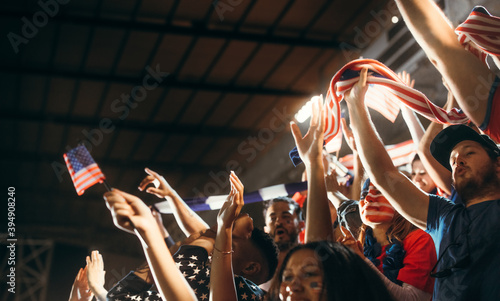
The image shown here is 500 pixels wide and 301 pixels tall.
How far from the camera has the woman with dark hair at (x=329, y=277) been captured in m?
1.78

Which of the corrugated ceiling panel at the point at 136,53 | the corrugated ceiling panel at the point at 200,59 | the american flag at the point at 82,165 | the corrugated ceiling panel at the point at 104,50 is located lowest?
the american flag at the point at 82,165

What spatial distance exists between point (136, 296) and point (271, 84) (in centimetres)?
739

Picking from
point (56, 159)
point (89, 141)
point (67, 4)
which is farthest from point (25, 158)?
point (67, 4)

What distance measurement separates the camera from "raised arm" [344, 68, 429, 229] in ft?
7.11

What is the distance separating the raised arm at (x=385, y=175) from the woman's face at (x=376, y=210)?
40 centimetres

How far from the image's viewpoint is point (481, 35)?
7.22ft

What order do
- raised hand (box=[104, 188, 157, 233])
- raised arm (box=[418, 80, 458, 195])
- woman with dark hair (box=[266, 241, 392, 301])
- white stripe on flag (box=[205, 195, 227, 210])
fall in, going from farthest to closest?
white stripe on flag (box=[205, 195, 227, 210])
raised arm (box=[418, 80, 458, 195])
raised hand (box=[104, 188, 157, 233])
woman with dark hair (box=[266, 241, 392, 301])

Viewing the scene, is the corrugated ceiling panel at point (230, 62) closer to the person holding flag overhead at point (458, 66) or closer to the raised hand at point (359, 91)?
the raised hand at point (359, 91)

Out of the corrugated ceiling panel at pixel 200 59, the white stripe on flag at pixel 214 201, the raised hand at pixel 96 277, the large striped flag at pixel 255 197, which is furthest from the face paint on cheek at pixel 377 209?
the corrugated ceiling panel at pixel 200 59

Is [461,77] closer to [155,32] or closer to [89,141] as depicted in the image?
[155,32]

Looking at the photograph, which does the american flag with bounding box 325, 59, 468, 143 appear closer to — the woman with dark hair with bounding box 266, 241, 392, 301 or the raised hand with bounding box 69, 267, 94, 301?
the woman with dark hair with bounding box 266, 241, 392, 301

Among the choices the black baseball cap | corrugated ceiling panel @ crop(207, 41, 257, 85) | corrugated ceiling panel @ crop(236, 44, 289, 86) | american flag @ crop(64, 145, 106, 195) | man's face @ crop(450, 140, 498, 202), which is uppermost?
corrugated ceiling panel @ crop(207, 41, 257, 85)

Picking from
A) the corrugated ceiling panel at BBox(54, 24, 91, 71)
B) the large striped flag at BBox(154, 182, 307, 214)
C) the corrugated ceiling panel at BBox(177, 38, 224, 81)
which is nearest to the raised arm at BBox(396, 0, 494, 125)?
the large striped flag at BBox(154, 182, 307, 214)

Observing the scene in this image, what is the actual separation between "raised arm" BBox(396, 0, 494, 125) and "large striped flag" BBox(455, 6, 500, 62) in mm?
222
